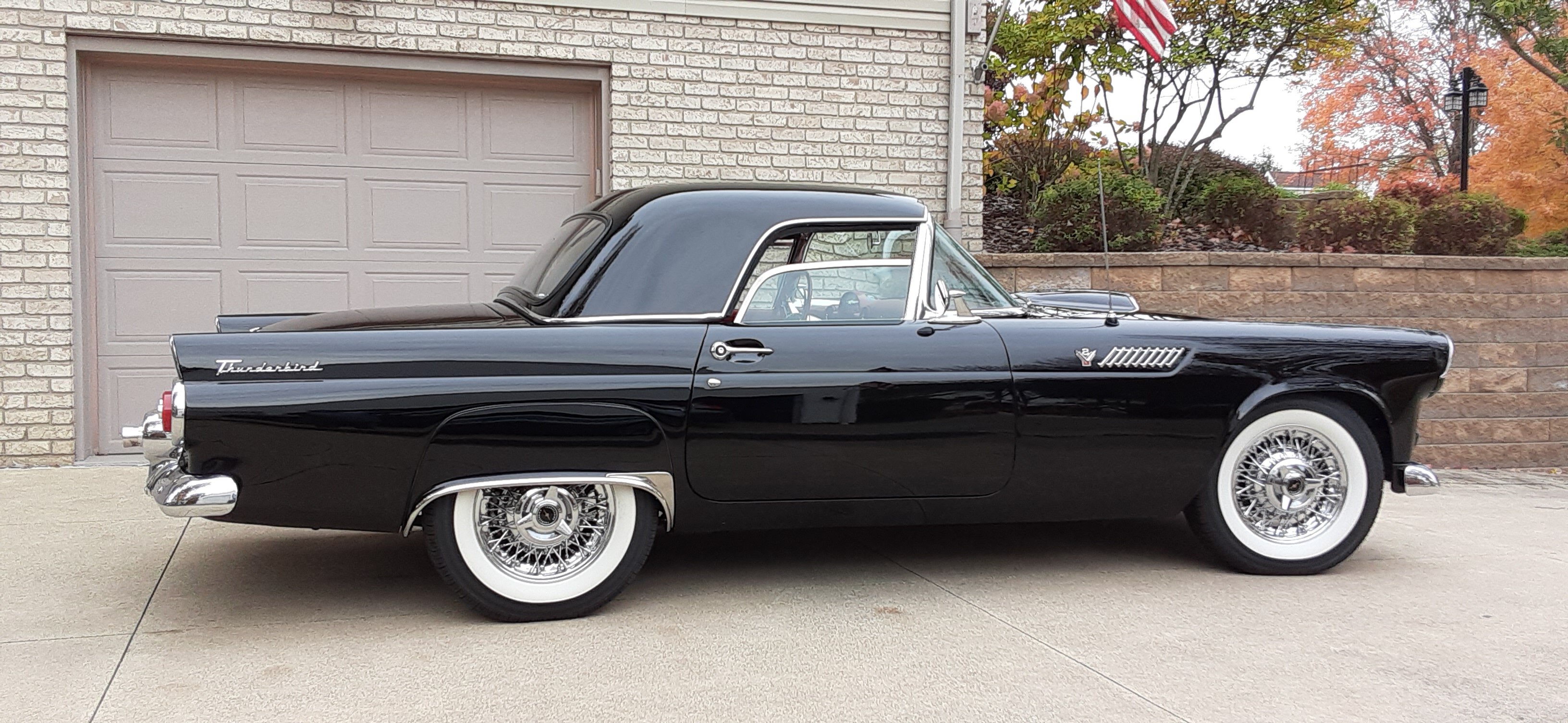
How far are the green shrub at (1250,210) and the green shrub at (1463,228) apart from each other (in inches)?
40.8

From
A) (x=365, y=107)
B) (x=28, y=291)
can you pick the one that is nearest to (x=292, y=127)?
(x=365, y=107)

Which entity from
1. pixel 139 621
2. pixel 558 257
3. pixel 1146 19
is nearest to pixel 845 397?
pixel 558 257

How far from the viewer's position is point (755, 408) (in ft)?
13.2

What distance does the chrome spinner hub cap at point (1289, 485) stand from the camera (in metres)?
4.59

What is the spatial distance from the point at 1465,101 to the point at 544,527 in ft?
50.1

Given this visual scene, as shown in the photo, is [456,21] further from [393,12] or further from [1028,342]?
[1028,342]

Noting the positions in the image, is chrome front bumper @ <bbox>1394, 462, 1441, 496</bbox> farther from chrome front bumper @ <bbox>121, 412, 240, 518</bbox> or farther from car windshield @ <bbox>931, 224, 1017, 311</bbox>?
chrome front bumper @ <bbox>121, 412, 240, 518</bbox>

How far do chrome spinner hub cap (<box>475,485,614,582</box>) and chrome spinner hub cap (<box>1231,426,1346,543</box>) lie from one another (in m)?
2.49

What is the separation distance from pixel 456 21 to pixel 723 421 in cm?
465

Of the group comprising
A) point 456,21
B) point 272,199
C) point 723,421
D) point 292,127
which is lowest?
point 723,421

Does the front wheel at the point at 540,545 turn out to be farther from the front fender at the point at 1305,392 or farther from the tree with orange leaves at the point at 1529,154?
the tree with orange leaves at the point at 1529,154

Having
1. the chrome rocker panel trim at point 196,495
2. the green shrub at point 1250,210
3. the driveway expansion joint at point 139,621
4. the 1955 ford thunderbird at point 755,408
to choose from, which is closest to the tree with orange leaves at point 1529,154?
the green shrub at point 1250,210

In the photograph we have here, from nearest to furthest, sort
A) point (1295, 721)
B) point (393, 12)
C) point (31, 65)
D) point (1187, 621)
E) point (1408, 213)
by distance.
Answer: point (1295, 721)
point (1187, 621)
point (31, 65)
point (393, 12)
point (1408, 213)

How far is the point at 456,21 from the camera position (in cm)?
752
